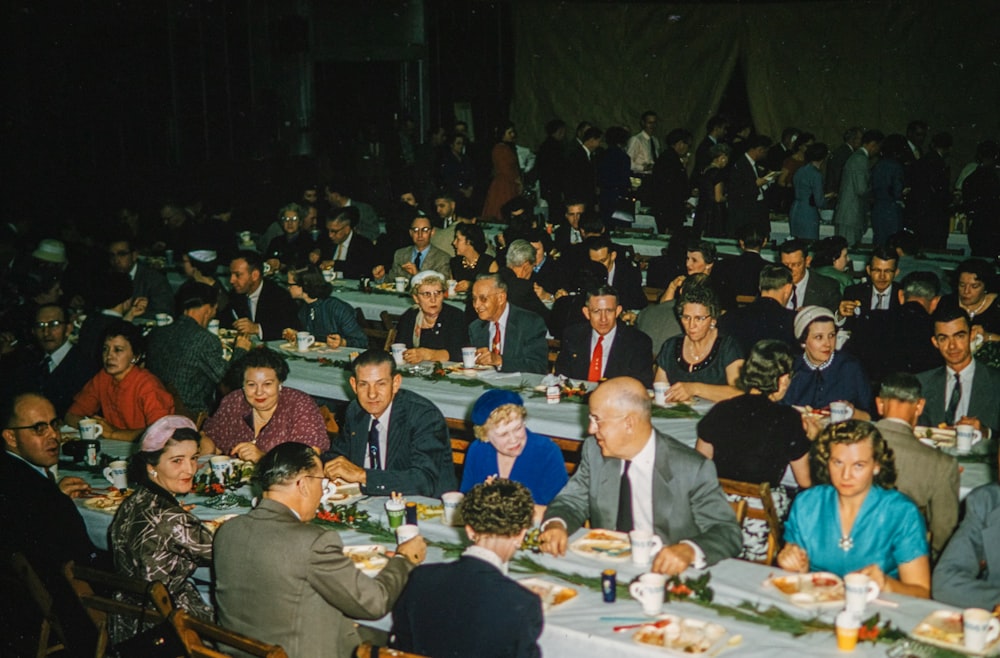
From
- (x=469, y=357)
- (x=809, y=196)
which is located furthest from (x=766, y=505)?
(x=809, y=196)

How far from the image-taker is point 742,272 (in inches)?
348

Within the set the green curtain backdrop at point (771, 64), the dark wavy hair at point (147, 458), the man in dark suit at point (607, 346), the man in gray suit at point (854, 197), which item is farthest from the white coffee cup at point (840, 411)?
the green curtain backdrop at point (771, 64)

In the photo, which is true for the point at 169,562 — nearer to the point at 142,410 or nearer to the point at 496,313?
the point at 142,410

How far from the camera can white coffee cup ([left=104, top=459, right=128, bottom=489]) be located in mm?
5520

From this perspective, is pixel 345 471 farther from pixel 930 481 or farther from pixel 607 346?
pixel 930 481

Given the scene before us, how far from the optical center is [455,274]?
9.90 m

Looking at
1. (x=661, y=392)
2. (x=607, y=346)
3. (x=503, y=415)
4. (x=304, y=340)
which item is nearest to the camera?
(x=503, y=415)

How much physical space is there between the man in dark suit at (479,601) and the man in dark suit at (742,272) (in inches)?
222

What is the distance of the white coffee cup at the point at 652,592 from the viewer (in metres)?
3.77

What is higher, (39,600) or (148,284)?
(148,284)

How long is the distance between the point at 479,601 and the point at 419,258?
715 centimetres

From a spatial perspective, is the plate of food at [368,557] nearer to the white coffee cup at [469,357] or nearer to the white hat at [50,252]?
the white coffee cup at [469,357]

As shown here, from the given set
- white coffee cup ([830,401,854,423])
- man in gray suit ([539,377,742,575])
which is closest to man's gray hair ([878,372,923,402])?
white coffee cup ([830,401,854,423])

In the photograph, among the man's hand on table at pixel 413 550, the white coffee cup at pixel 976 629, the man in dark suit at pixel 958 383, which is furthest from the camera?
the man in dark suit at pixel 958 383
